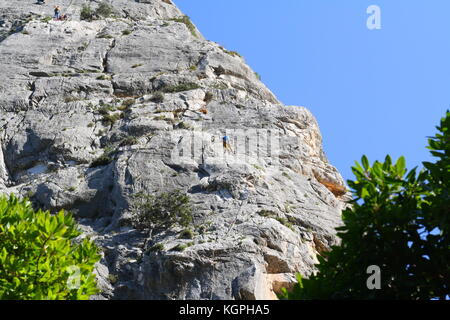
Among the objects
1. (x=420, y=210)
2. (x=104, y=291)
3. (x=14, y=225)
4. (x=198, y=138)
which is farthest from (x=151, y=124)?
(x=420, y=210)

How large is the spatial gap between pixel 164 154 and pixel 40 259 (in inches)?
569

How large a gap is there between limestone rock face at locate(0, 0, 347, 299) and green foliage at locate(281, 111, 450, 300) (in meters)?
8.68

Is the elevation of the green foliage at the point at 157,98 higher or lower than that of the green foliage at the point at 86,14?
lower

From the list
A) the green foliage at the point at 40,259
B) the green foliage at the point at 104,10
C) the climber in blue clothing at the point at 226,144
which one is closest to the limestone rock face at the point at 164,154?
the climber in blue clothing at the point at 226,144

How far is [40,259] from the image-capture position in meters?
12.3

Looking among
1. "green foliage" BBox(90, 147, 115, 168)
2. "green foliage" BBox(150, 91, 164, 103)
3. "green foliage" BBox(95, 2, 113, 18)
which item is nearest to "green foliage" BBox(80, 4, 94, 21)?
"green foliage" BBox(95, 2, 113, 18)

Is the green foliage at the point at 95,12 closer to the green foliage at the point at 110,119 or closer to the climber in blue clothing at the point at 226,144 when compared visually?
the green foliage at the point at 110,119

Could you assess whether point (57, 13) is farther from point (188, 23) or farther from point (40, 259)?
point (40, 259)

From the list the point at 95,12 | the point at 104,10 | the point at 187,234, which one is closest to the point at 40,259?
the point at 187,234

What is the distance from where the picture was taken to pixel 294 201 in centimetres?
2555

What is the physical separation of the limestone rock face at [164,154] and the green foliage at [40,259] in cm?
799

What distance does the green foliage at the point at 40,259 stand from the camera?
38.7 ft

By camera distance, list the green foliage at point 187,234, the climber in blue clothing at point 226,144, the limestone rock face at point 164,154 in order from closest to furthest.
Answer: the limestone rock face at point 164,154 < the green foliage at point 187,234 < the climber in blue clothing at point 226,144
